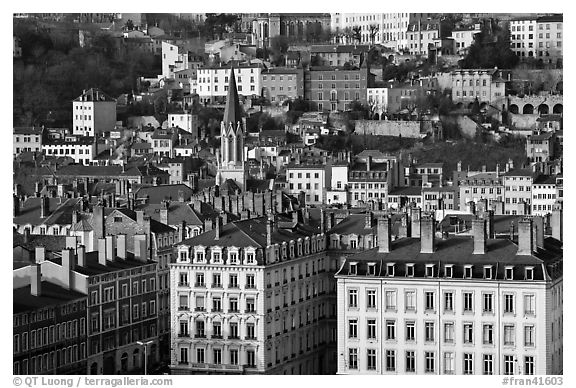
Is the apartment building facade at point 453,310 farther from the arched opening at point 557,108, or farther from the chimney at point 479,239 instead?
the arched opening at point 557,108

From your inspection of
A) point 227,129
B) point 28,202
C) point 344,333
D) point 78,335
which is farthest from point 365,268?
point 227,129

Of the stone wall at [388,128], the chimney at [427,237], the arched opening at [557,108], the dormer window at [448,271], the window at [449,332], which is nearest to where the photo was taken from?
the window at [449,332]

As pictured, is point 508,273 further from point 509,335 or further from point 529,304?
point 509,335

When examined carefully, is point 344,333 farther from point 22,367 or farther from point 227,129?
point 227,129

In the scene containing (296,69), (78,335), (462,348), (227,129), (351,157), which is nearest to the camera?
(462,348)

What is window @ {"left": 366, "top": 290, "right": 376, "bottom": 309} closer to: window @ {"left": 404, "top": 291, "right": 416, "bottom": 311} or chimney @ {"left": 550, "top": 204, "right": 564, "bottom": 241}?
window @ {"left": 404, "top": 291, "right": 416, "bottom": 311}

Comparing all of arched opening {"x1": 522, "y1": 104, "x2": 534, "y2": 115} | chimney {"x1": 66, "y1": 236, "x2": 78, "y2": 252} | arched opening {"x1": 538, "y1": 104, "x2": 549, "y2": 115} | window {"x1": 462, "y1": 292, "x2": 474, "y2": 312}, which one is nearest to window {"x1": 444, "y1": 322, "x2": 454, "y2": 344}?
window {"x1": 462, "y1": 292, "x2": 474, "y2": 312}

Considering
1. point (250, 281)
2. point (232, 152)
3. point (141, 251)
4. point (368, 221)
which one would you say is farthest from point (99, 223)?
point (232, 152)

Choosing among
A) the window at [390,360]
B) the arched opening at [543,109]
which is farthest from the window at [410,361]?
the arched opening at [543,109]
